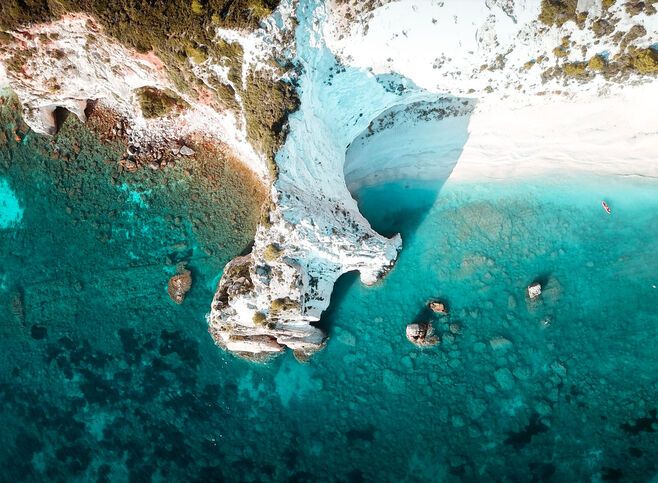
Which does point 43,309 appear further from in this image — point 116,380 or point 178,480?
point 178,480

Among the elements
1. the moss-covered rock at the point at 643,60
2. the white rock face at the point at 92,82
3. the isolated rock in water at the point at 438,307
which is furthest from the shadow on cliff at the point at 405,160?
the moss-covered rock at the point at 643,60

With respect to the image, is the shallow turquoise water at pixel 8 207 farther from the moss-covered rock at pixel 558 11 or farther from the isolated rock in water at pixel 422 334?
the moss-covered rock at pixel 558 11

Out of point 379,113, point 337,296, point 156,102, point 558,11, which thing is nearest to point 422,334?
point 337,296

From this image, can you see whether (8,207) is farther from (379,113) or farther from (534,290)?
(534,290)

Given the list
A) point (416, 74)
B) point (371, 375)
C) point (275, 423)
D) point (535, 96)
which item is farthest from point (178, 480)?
point (535, 96)

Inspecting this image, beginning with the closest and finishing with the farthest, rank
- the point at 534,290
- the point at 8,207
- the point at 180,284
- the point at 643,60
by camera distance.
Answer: the point at 643,60 < the point at 534,290 < the point at 180,284 < the point at 8,207

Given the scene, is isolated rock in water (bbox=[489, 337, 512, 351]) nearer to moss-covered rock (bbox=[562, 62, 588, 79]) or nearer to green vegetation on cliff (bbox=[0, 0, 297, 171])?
moss-covered rock (bbox=[562, 62, 588, 79])

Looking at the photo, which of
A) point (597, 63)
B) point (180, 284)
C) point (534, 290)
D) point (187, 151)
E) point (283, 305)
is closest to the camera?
point (597, 63)
